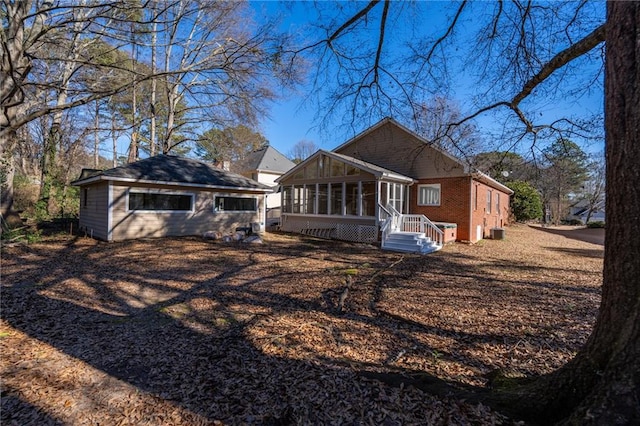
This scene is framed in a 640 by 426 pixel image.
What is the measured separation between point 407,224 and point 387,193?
6.01ft

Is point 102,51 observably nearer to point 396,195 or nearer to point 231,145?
point 396,195

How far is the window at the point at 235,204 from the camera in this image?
15.0 metres

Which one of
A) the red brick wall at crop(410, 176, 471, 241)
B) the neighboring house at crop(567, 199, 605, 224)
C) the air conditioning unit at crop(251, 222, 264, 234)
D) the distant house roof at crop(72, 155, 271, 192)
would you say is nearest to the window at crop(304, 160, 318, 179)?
the distant house roof at crop(72, 155, 271, 192)

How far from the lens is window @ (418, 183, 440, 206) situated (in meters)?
14.6

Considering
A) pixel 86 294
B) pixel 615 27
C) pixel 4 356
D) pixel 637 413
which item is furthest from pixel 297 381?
pixel 86 294

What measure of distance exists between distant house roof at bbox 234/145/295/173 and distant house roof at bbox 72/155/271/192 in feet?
41.4

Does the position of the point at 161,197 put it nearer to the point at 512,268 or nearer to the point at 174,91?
the point at 174,91

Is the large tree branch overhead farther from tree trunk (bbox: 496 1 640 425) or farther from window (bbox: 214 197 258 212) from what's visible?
window (bbox: 214 197 258 212)

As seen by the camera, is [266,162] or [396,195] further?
[266,162]

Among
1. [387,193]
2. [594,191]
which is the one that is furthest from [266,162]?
[594,191]

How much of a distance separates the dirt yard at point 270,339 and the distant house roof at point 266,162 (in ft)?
71.9

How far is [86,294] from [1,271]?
10.9 feet

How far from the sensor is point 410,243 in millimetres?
11492

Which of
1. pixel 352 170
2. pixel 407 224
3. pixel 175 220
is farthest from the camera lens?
pixel 352 170
